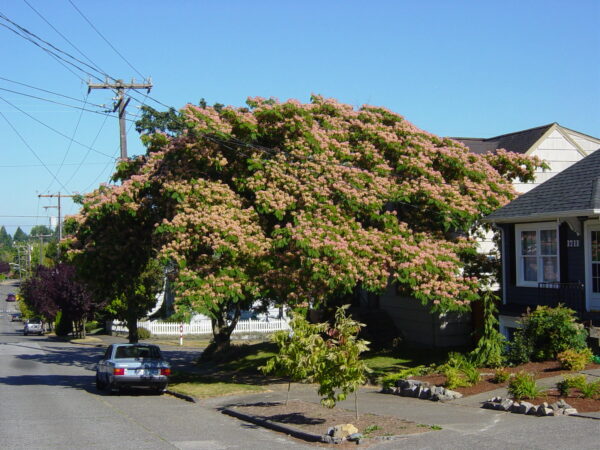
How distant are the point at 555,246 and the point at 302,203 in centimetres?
755

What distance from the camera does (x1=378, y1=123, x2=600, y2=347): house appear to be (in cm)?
2388

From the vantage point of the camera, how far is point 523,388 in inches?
530

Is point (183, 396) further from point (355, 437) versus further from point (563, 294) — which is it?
point (563, 294)

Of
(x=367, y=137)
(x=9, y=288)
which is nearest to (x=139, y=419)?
(x=367, y=137)

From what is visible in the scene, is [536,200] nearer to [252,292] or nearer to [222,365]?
[252,292]

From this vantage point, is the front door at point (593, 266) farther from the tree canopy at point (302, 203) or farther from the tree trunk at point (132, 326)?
the tree trunk at point (132, 326)

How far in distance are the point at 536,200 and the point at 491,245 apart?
765cm

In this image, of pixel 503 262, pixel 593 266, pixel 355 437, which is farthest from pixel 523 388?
pixel 503 262

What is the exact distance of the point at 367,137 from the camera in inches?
875

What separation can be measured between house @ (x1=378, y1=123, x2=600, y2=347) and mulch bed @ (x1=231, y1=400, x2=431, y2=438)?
8.81 meters

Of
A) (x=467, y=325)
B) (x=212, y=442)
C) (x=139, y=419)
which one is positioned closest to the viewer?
(x=212, y=442)

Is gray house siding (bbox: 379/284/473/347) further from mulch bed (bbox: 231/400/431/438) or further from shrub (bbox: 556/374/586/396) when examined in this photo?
shrub (bbox: 556/374/586/396)

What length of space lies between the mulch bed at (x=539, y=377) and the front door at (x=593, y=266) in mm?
2724

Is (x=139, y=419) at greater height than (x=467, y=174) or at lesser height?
lesser
